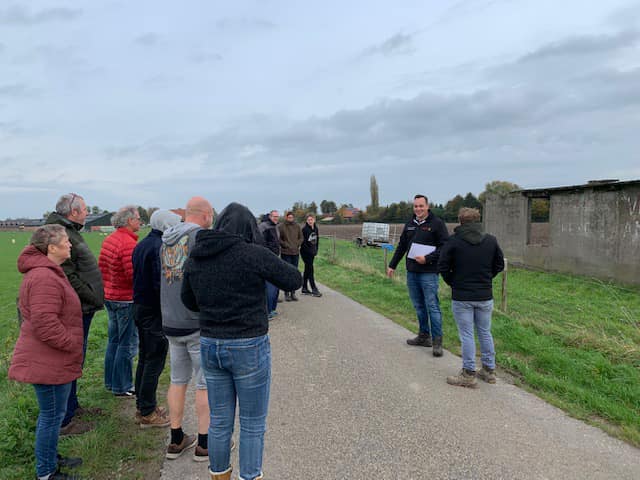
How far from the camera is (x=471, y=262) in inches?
174

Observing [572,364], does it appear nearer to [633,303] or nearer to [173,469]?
[173,469]

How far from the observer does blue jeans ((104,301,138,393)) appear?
4.09 metres

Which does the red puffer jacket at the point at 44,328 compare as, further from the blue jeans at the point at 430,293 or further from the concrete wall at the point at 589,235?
the concrete wall at the point at 589,235

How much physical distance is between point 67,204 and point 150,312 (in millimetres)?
1237

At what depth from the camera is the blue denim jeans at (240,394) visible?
2385 millimetres

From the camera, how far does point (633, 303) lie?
970 cm

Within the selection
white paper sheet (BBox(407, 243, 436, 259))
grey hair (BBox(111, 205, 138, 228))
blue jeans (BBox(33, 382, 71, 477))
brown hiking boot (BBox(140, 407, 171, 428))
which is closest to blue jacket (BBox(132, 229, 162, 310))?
grey hair (BBox(111, 205, 138, 228))

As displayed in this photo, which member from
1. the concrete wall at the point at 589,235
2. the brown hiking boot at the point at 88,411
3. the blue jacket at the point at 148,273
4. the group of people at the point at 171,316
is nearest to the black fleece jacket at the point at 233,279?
the group of people at the point at 171,316

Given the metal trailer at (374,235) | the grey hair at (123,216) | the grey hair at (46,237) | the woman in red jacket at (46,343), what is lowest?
the metal trailer at (374,235)

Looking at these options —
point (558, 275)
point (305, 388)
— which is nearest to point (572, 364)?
point (305, 388)

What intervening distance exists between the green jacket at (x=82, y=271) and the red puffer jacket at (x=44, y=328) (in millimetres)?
617

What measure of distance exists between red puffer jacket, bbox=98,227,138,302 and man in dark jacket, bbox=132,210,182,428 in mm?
580

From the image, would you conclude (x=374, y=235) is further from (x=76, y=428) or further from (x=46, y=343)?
(x=46, y=343)

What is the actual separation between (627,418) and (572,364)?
4.16 ft
